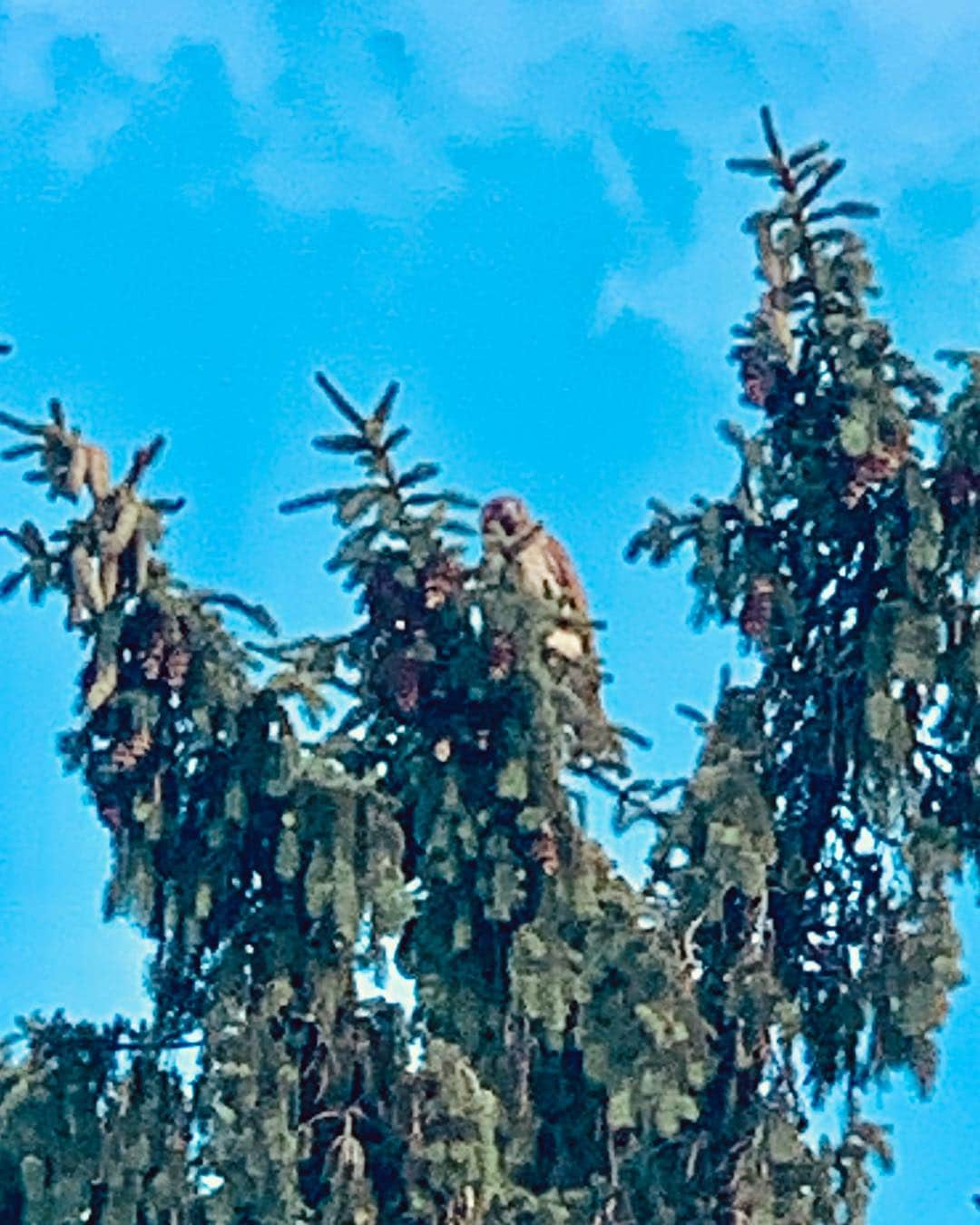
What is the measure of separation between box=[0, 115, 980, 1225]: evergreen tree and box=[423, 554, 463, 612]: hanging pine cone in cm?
1

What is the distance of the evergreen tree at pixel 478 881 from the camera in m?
9.46

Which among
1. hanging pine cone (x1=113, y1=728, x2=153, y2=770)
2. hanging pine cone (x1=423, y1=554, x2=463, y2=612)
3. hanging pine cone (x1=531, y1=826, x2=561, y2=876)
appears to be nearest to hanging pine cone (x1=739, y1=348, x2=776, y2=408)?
hanging pine cone (x1=423, y1=554, x2=463, y2=612)

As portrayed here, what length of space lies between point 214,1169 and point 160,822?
119cm

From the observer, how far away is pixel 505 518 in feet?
40.1

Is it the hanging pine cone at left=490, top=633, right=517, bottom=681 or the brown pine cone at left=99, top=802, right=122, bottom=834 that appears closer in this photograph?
the hanging pine cone at left=490, top=633, right=517, bottom=681

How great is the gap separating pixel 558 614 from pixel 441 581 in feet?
1.35

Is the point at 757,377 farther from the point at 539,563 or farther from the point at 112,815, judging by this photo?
A: the point at 112,815

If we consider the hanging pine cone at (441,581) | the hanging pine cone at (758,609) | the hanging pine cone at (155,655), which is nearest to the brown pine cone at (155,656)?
the hanging pine cone at (155,655)

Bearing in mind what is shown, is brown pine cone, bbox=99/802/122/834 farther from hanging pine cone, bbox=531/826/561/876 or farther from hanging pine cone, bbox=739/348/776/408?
hanging pine cone, bbox=739/348/776/408

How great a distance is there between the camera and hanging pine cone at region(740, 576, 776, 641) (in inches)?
411

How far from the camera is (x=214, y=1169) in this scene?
9.30m

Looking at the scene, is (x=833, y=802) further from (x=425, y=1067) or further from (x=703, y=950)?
(x=425, y=1067)

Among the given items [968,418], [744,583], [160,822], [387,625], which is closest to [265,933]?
[160,822]

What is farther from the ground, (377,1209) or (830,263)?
(830,263)
